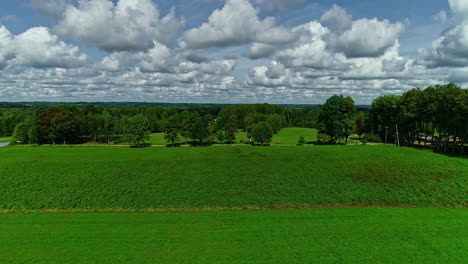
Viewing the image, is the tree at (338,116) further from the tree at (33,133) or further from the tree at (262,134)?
the tree at (33,133)

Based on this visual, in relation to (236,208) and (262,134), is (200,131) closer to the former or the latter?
(262,134)

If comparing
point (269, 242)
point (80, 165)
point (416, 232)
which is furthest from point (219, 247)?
point (80, 165)

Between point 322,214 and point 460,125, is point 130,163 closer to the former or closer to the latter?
point 322,214

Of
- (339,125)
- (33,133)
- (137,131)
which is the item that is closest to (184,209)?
(137,131)

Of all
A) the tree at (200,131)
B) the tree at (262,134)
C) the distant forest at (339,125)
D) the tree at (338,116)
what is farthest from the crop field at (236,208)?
the tree at (200,131)

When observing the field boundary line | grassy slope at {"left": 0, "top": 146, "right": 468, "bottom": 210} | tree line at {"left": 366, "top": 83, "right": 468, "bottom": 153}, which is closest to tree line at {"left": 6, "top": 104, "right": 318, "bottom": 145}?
grassy slope at {"left": 0, "top": 146, "right": 468, "bottom": 210}

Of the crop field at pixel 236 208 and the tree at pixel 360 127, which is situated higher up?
the tree at pixel 360 127

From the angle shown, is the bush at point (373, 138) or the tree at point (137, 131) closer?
the tree at point (137, 131)
